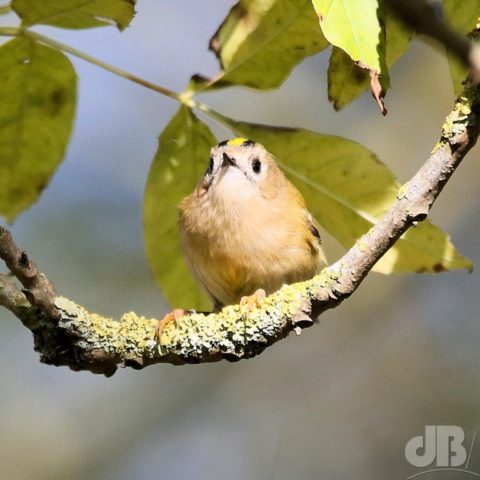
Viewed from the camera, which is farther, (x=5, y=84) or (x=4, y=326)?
(x=4, y=326)

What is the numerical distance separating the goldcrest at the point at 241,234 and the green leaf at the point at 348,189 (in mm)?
641

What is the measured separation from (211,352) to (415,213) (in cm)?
71

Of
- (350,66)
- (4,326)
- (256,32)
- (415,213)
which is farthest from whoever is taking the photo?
(4,326)

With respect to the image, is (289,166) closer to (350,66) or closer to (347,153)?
(347,153)

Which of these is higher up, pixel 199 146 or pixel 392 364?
pixel 392 364

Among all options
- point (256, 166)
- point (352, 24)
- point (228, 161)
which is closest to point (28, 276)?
point (352, 24)

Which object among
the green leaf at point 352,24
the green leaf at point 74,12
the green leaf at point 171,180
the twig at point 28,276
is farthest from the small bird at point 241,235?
the green leaf at point 352,24

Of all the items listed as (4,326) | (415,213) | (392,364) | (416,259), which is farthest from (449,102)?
(415,213)

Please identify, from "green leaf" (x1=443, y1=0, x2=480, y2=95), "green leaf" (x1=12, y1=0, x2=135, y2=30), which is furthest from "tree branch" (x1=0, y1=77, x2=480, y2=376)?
"green leaf" (x1=12, y1=0, x2=135, y2=30)

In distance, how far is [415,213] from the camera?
212 cm

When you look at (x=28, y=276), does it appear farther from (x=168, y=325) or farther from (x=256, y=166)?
(x=256, y=166)

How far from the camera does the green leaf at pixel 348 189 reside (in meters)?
2.60

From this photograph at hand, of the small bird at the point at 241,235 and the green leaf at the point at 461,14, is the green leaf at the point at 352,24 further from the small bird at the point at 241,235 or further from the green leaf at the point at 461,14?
the small bird at the point at 241,235

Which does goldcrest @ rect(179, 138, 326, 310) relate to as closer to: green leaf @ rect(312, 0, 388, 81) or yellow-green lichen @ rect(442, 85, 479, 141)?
yellow-green lichen @ rect(442, 85, 479, 141)
